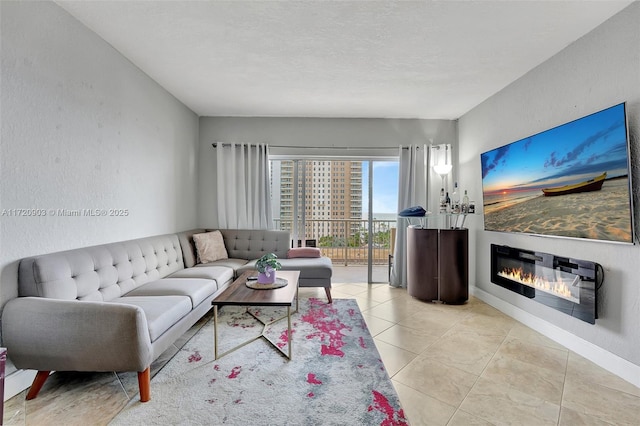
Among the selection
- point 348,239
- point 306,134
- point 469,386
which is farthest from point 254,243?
point 469,386

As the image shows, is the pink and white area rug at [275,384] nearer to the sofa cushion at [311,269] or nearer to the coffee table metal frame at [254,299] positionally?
the coffee table metal frame at [254,299]

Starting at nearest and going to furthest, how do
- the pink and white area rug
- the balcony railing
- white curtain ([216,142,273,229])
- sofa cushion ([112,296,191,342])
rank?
the pink and white area rug, sofa cushion ([112,296,191,342]), white curtain ([216,142,273,229]), the balcony railing

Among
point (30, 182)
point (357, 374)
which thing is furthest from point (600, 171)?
point (30, 182)

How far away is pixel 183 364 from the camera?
2027 mm

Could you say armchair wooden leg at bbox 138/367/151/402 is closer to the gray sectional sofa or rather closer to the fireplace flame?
the gray sectional sofa

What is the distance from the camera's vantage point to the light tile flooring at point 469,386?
154cm

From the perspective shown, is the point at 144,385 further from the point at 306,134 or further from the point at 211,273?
the point at 306,134

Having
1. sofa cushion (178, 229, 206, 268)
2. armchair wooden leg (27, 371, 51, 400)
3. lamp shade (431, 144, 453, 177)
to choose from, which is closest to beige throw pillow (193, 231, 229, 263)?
sofa cushion (178, 229, 206, 268)

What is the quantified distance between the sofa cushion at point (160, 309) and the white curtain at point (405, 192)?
3013 mm

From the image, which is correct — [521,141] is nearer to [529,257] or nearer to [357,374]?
[529,257]

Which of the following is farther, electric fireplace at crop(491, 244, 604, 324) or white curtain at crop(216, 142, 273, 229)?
white curtain at crop(216, 142, 273, 229)

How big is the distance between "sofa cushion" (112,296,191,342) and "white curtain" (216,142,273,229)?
209 centimetres

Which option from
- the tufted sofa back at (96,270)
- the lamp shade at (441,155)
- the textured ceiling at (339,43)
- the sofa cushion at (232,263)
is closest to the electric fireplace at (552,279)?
the lamp shade at (441,155)

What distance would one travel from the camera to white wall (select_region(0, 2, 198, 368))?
65.7 inches
